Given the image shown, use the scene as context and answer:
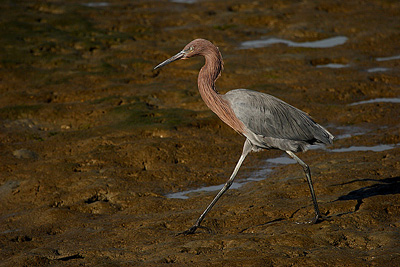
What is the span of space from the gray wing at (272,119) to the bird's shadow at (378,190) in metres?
0.74

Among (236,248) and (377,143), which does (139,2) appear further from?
(236,248)

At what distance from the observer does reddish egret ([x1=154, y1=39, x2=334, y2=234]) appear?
6426 mm

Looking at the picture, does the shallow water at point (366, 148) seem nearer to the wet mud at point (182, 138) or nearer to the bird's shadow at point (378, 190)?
the wet mud at point (182, 138)

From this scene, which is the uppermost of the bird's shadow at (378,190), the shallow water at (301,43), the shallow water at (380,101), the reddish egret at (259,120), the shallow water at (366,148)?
the reddish egret at (259,120)

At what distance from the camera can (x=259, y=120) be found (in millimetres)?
6426

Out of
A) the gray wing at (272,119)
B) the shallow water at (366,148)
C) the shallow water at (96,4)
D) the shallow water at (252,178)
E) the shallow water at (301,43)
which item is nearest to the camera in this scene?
the gray wing at (272,119)

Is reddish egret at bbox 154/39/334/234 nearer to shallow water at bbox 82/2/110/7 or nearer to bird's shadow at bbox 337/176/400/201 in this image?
bird's shadow at bbox 337/176/400/201

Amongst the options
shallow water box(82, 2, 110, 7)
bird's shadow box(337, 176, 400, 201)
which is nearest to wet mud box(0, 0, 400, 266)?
bird's shadow box(337, 176, 400, 201)

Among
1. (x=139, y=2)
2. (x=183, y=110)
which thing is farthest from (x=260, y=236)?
(x=139, y=2)

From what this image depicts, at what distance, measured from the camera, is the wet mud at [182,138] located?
589 cm

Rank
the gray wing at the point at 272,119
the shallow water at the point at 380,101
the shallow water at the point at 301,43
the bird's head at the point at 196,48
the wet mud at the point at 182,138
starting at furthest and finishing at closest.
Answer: the shallow water at the point at 301,43, the shallow water at the point at 380,101, the bird's head at the point at 196,48, the gray wing at the point at 272,119, the wet mud at the point at 182,138

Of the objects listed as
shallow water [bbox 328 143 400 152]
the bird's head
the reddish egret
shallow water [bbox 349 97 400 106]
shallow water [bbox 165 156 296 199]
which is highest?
the bird's head

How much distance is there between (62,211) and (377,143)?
4981 millimetres

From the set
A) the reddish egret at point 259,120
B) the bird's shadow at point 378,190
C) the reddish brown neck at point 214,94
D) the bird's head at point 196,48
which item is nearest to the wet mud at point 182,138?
the bird's shadow at point 378,190
